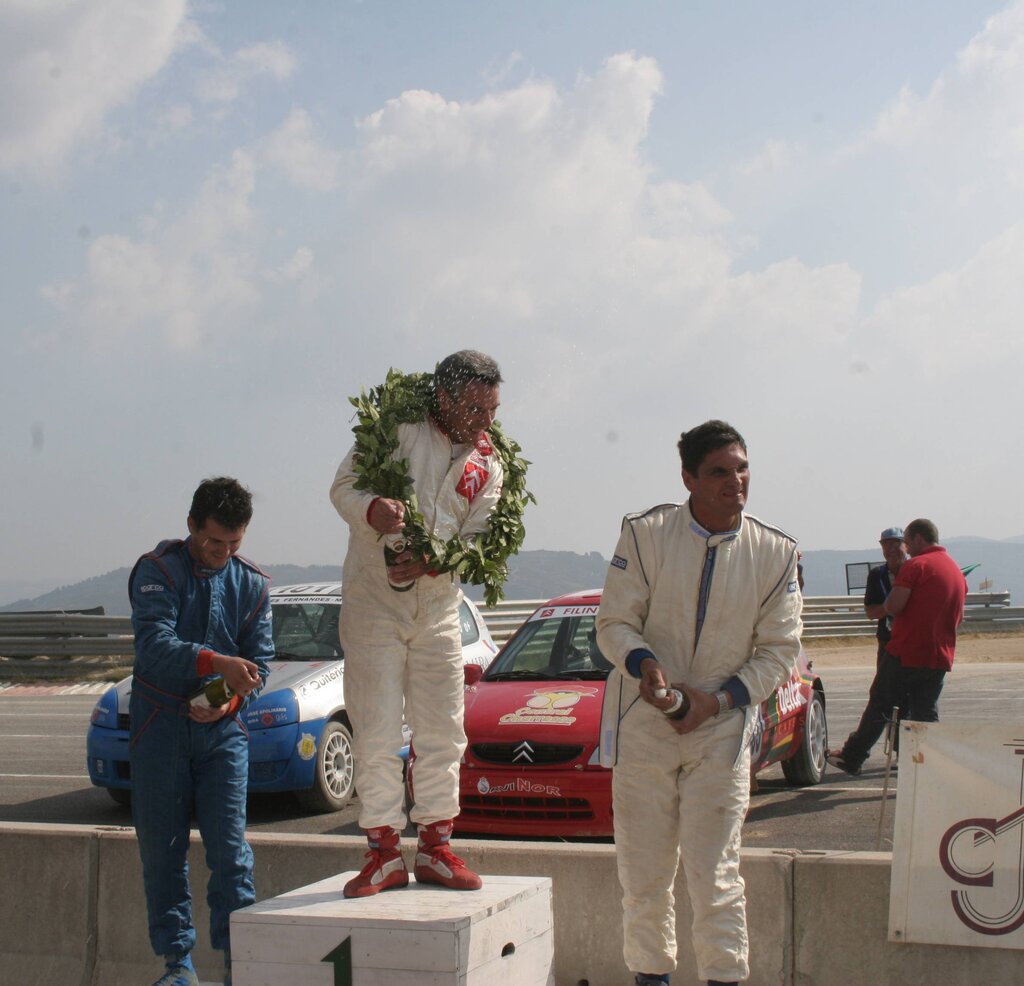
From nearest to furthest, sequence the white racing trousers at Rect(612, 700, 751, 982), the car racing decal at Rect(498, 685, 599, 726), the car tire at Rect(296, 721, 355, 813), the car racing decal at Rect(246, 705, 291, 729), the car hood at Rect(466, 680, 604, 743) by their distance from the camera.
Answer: the white racing trousers at Rect(612, 700, 751, 982)
the car hood at Rect(466, 680, 604, 743)
the car racing decal at Rect(498, 685, 599, 726)
the car racing decal at Rect(246, 705, 291, 729)
the car tire at Rect(296, 721, 355, 813)

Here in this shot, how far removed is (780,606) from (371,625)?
4.90 ft

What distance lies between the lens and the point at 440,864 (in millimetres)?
4699

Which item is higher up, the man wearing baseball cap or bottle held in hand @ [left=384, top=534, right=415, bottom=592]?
bottle held in hand @ [left=384, top=534, right=415, bottom=592]

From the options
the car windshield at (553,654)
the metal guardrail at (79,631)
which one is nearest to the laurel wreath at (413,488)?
the car windshield at (553,654)

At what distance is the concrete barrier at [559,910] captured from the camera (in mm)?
4766

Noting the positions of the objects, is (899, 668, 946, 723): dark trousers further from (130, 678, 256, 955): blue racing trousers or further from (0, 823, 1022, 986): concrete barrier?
(130, 678, 256, 955): blue racing trousers

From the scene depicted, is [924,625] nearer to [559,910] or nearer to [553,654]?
[553,654]

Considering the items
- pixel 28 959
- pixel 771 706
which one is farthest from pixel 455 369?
pixel 771 706

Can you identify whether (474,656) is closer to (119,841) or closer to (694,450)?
(119,841)

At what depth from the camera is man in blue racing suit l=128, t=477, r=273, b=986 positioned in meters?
4.76

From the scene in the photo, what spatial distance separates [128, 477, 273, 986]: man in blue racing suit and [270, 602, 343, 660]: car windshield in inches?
212

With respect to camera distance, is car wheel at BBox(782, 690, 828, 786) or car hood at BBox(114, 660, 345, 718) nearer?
car hood at BBox(114, 660, 345, 718)

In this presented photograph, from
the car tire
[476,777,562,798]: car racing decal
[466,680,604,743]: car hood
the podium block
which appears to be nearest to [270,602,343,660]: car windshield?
the car tire

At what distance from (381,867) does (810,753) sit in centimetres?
647
